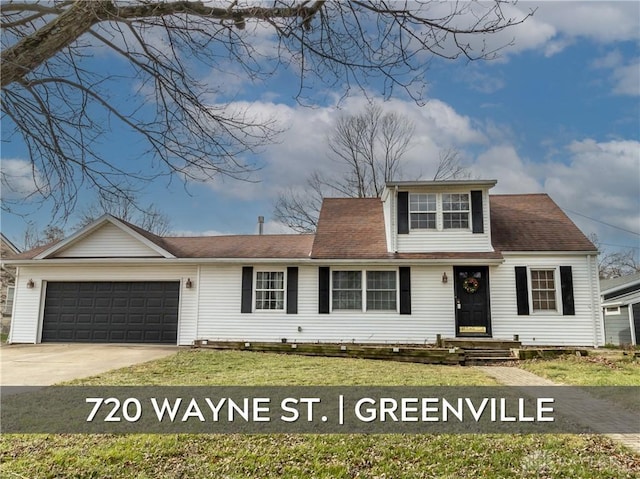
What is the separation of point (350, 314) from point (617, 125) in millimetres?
8286

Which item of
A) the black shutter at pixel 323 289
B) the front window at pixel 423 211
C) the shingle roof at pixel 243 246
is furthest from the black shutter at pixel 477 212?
the shingle roof at pixel 243 246

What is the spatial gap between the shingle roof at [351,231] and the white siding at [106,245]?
224 inches

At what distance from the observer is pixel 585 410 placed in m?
6.31

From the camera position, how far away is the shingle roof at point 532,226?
14062mm

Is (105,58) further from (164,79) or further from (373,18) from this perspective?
(373,18)

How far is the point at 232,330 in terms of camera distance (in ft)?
46.5

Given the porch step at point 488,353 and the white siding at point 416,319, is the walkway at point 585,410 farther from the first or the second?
the white siding at point 416,319

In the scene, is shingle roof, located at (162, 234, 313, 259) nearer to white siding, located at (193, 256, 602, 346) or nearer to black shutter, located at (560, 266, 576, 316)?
white siding, located at (193, 256, 602, 346)

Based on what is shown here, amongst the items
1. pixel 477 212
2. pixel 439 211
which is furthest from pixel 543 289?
pixel 439 211

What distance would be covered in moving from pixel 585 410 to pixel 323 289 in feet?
28.1

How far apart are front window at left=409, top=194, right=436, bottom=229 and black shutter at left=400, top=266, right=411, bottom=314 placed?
1470 millimetres

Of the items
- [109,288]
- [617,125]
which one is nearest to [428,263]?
[617,125]

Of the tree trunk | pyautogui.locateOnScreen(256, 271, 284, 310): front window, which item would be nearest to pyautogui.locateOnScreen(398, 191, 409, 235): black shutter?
pyautogui.locateOnScreen(256, 271, 284, 310): front window

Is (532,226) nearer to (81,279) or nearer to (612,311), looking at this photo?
(612,311)
